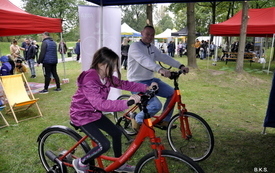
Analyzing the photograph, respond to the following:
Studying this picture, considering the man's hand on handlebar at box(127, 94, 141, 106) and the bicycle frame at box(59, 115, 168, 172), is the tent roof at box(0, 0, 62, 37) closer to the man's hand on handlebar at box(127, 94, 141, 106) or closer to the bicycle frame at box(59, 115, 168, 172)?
the bicycle frame at box(59, 115, 168, 172)

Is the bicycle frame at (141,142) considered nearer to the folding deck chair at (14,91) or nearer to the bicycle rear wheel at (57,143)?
the bicycle rear wheel at (57,143)

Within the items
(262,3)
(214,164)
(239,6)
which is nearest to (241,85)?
(214,164)

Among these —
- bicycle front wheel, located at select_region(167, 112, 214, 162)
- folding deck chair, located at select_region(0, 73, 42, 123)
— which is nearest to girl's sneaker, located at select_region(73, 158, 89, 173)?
bicycle front wheel, located at select_region(167, 112, 214, 162)

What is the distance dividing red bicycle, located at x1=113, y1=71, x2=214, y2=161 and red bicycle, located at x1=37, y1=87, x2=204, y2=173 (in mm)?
766

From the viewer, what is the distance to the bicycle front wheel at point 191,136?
10.5ft

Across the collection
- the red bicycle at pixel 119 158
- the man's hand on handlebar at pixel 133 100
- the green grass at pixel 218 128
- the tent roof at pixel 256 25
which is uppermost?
the tent roof at pixel 256 25

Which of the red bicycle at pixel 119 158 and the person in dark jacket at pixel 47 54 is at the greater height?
the person in dark jacket at pixel 47 54

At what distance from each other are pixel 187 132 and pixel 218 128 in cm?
148

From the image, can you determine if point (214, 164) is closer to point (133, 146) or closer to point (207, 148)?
point (207, 148)

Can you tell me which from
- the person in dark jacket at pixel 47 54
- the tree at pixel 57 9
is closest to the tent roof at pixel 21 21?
the person in dark jacket at pixel 47 54

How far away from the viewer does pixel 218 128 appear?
4.54 m

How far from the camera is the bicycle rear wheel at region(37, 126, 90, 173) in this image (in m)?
2.54

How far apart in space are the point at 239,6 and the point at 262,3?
399 cm

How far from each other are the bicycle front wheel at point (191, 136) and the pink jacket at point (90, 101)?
1333 millimetres
